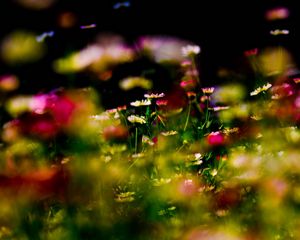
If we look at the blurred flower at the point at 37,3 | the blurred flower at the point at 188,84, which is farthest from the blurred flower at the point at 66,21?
the blurred flower at the point at 188,84

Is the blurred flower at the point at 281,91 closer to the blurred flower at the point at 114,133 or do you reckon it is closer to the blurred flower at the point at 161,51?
the blurred flower at the point at 161,51

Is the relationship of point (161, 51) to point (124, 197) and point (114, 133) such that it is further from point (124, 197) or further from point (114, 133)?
point (124, 197)

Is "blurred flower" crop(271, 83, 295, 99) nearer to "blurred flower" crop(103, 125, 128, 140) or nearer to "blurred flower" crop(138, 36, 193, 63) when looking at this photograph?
"blurred flower" crop(138, 36, 193, 63)

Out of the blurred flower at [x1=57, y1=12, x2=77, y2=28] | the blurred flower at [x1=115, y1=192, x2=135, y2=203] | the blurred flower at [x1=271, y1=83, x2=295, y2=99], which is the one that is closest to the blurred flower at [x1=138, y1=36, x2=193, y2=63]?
the blurred flower at [x1=57, y1=12, x2=77, y2=28]

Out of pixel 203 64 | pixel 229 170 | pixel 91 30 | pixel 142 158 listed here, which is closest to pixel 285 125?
pixel 229 170

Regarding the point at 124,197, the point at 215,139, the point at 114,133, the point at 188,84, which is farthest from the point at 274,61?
the point at 124,197

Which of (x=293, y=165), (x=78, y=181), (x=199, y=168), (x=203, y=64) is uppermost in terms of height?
(x=78, y=181)

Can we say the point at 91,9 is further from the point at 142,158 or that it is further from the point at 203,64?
the point at 142,158

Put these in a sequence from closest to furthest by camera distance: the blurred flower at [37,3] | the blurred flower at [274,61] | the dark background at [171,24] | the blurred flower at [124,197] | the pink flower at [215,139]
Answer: the blurred flower at [124,197] → the pink flower at [215,139] → the blurred flower at [37,3] → the blurred flower at [274,61] → the dark background at [171,24]
